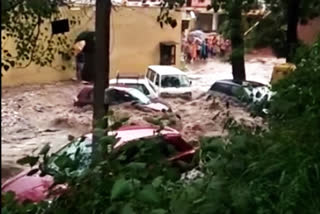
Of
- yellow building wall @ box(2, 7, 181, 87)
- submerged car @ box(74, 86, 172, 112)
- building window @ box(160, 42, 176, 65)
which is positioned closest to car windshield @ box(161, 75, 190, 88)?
submerged car @ box(74, 86, 172, 112)

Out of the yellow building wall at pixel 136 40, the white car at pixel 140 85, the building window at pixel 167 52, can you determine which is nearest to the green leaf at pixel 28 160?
the white car at pixel 140 85

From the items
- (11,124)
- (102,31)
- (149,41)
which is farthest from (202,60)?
(102,31)

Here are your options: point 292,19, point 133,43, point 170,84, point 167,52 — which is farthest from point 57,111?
point 292,19

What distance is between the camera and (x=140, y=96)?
16141mm

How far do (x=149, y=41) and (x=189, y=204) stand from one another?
804 inches

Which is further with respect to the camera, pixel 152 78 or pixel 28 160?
pixel 152 78

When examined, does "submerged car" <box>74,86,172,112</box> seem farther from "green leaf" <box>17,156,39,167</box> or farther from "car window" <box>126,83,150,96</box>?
"green leaf" <box>17,156,39,167</box>

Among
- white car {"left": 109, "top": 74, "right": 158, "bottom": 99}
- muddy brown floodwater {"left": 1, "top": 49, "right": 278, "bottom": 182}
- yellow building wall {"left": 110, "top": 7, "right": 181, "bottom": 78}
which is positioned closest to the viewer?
muddy brown floodwater {"left": 1, "top": 49, "right": 278, "bottom": 182}

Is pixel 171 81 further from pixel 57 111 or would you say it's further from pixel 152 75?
pixel 57 111

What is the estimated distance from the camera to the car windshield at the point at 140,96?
15753 mm

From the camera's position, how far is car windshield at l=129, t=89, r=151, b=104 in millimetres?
15753

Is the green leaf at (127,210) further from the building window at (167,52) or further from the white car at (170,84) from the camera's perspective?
the building window at (167,52)

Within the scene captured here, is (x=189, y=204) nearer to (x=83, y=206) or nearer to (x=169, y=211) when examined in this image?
(x=169, y=211)

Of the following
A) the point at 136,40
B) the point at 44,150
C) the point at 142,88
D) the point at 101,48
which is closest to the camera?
the point at 44,150
